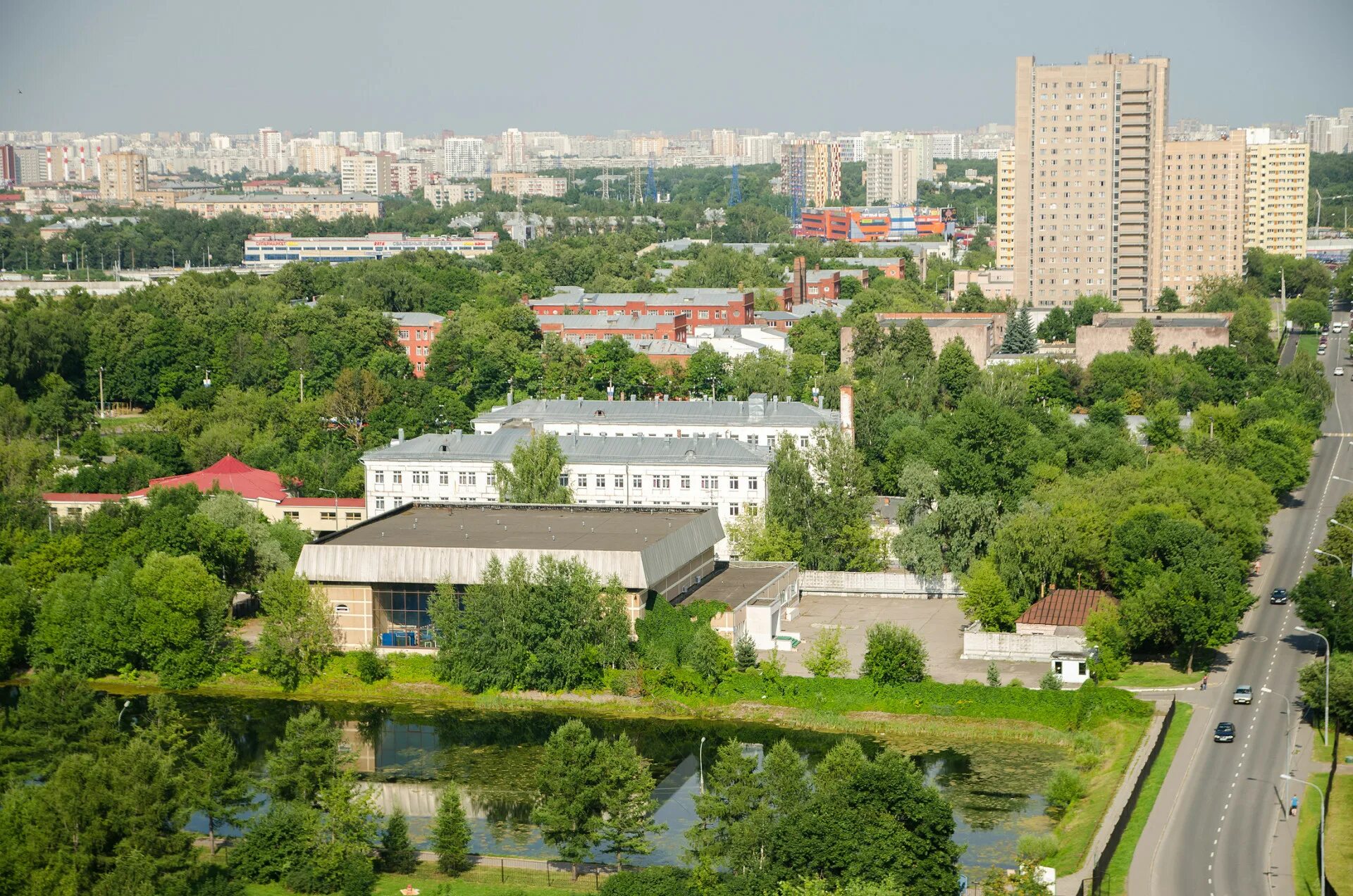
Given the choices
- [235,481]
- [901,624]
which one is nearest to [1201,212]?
[901,624]

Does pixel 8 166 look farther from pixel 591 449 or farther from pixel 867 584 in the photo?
pixel 867 584

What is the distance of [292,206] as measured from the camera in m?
143

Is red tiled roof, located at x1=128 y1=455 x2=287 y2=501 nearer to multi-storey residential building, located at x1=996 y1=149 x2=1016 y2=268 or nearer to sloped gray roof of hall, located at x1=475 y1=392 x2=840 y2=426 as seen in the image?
sloped gray roof of hall, located at x1=475 y1=392 x2=840 y2=426

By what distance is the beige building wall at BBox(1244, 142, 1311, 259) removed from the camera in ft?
306

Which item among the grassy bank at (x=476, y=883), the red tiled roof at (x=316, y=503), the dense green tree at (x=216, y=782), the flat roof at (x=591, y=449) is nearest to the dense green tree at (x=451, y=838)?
the grassy bank at (x=476, y=883)

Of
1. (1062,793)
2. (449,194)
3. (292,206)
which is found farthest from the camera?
(449,194)

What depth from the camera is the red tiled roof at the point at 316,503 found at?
38.9m

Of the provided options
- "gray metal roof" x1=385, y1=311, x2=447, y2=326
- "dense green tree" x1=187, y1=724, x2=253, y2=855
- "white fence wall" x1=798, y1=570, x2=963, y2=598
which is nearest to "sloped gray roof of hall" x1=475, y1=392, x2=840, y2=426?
"white fence wall" x1=798, y1=570, x2=963, y2=598

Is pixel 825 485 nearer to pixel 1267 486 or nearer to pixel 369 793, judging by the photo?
pixel 1267 486

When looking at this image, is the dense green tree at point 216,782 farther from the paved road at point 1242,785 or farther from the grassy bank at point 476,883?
the paved road at point 1242,785

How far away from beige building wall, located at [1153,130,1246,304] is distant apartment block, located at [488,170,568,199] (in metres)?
99.0

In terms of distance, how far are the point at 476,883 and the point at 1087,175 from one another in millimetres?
58331

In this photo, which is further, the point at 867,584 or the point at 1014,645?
the point at 867,584

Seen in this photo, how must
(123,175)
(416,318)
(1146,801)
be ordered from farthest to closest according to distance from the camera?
1. (123,175)
2. (416,318)
3. (1146,801)
